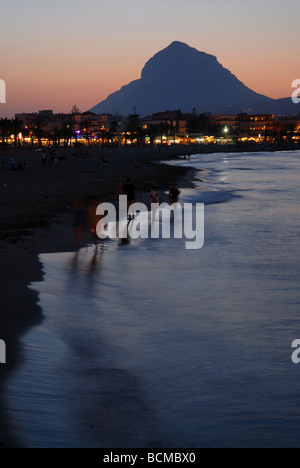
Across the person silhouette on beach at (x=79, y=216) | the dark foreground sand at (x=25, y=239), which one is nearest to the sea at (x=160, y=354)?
the dark foreground sand at (x=25, y=239)

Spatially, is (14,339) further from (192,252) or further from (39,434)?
(192,252)

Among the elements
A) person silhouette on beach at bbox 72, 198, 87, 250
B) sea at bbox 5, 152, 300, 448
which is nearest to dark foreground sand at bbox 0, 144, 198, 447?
sea at bbox 5, 152, 300, 448

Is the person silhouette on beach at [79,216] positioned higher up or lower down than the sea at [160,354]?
higher up

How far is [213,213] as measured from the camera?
94.5 feet

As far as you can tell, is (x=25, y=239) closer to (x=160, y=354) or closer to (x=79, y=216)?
(x=79, y=216)

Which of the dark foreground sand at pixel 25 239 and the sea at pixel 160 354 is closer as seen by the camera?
the sea at pixel 160 354

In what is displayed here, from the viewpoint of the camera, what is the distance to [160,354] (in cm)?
911

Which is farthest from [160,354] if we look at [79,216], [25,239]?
[25,239]

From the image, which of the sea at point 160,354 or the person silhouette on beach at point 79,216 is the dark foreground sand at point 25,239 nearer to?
the sea at point 160,354

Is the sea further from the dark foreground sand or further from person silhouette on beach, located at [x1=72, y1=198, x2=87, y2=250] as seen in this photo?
person silhouette on beach, located at [x1=72, y1=198, x2=87, y2=250]

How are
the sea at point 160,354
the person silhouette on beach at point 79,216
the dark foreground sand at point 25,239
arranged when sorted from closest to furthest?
1. the sea at point 160,354
2. the dark foreground sand at point 25,239
3. the person silhouette on beach at point 79,216

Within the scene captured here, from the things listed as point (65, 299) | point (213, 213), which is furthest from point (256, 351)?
point (213, 213)

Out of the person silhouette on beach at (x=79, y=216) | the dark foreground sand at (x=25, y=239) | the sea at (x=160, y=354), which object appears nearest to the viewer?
the sea at (x=160, y=354)

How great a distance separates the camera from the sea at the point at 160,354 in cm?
663
